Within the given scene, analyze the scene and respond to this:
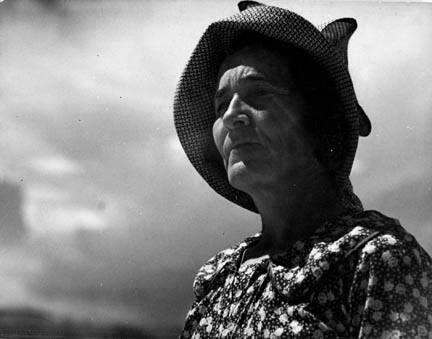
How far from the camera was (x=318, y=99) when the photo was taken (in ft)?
6.90

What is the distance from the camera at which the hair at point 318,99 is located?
2072mm

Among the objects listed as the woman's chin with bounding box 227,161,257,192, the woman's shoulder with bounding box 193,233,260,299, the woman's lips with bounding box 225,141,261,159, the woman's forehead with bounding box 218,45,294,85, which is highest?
the woman's forehead with bounding box 218,45,294,85

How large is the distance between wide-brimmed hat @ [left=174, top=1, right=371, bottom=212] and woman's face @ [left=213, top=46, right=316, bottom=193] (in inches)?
4.4

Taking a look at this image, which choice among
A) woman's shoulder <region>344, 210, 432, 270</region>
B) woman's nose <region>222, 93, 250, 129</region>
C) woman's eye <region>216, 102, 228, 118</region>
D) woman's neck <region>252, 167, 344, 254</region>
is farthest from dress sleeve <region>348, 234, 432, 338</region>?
woman's eye <region>216, 102, 228, 118</region>

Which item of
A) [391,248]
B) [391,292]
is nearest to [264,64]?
[391,248]

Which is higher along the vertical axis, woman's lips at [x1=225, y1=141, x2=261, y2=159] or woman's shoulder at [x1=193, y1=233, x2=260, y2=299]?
woman's lips at [x1=225, y1=141, x2=261, y2=159]

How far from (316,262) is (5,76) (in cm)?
239

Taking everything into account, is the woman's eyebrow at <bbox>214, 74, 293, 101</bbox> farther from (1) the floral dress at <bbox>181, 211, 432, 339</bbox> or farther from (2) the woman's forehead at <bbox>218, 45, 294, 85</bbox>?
(1) the floral dress at <bbox>181, 211, 432, 339</bbox>

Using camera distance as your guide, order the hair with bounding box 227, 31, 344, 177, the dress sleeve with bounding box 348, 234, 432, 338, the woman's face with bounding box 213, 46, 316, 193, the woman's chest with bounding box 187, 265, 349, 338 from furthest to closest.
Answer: the hair with bounding box 227, 31, 344, 177 < the woman's face with bounding box 213, 46, 316, 193 < the woman's chest with bounding box 187, 265, 349, 338 < the dress sleeve with bounding box 348, 234, 432, 338

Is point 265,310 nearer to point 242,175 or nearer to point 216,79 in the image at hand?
point 242,175

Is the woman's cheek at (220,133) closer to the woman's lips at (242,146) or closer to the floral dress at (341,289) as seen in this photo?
the woman's lips at (242,146)

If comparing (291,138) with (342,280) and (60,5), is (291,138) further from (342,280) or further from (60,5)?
(60,5)

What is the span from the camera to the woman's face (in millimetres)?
1955

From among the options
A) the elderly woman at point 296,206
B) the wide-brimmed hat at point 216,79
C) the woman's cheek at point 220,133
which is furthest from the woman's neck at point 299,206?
the woman's cheek at point 220,133
